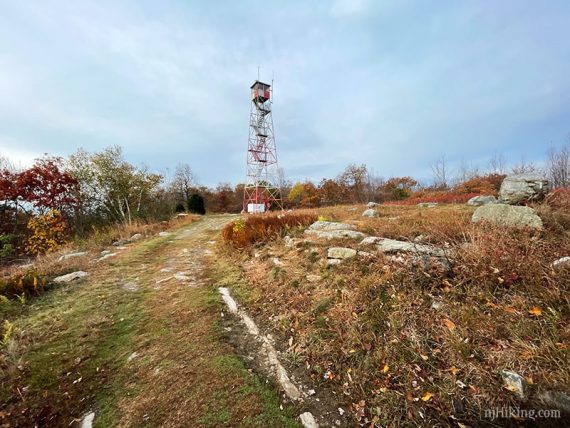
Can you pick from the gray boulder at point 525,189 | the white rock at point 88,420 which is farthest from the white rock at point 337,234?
the gray boulder at point 525,189

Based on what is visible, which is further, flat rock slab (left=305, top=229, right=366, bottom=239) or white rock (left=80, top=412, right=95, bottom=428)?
flat rock slab (left=305, top=229, right=366, bottom=239)

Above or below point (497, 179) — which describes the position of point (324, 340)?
below

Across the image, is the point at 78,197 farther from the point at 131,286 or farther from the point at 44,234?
the point at 131,286

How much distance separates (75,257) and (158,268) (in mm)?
2758

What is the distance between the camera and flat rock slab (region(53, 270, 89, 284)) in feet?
17.1

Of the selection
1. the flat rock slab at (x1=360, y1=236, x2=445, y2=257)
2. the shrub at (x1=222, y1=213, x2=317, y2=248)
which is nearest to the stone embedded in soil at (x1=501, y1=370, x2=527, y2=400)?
the flat rock slab at (x1=360, y1=236, x2=445, y2=257)

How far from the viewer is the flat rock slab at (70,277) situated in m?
5.21

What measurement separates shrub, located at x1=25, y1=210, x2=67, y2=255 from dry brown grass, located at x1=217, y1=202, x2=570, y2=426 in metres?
11.5

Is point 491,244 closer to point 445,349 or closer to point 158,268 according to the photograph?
point 445,349

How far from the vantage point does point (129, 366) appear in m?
2.79

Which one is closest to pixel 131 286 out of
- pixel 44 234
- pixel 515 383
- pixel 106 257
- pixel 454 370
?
pixel 106 257

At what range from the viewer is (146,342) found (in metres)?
3.17

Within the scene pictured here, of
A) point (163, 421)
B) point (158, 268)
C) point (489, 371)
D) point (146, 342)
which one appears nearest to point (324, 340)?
point (489, 371)

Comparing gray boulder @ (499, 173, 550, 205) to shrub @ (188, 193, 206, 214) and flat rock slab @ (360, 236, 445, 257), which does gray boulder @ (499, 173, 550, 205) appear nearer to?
flat rock slab @ (360, 236, 445, 257)
